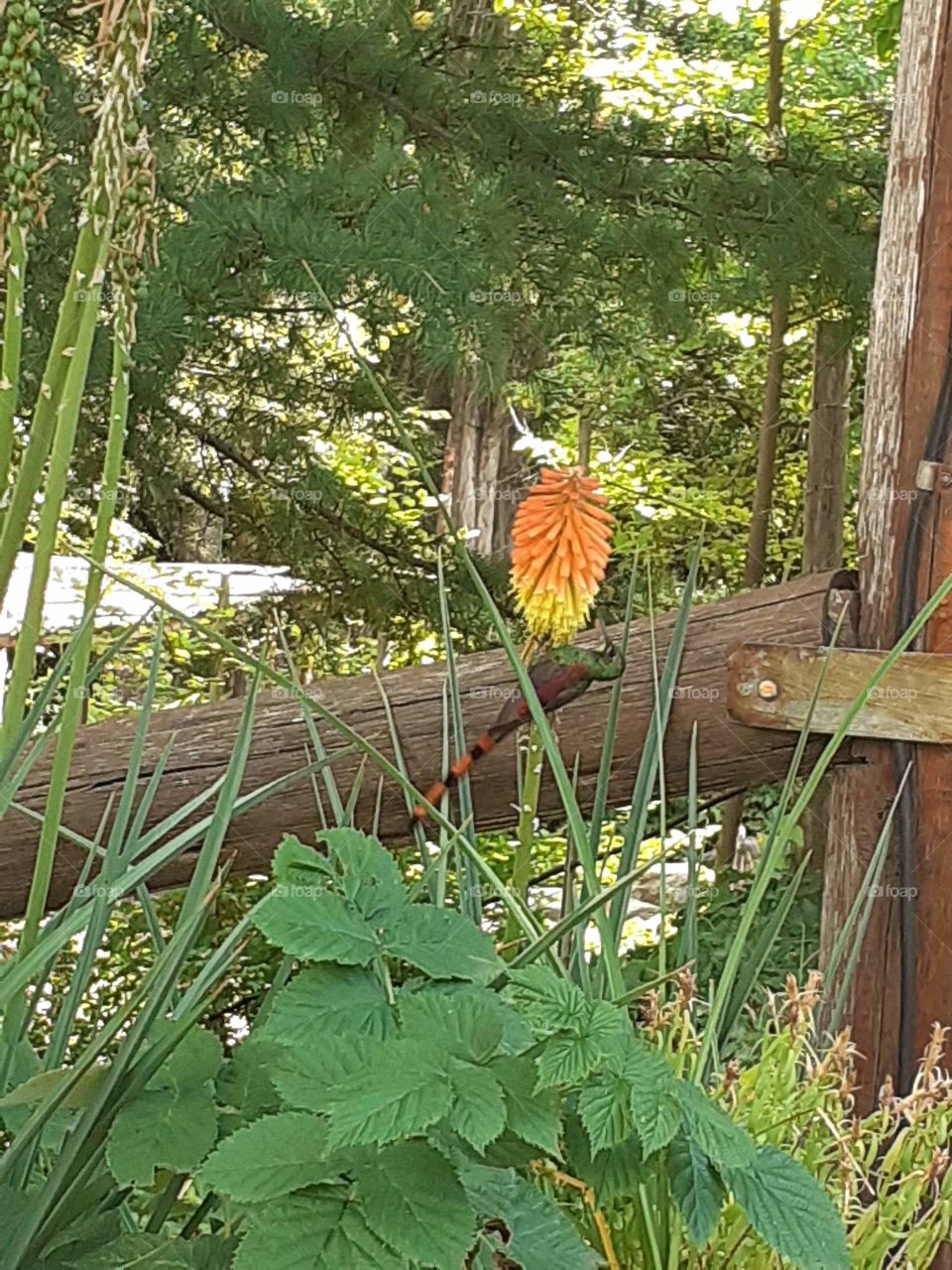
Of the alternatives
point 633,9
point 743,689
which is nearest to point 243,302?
point 743,689

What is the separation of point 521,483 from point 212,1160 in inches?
131

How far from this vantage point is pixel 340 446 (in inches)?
94.2

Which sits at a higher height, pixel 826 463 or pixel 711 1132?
pixel 826 463

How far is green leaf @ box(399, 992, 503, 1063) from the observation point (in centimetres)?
28

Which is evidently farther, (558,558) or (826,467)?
(826,467)

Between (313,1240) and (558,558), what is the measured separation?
14.2 inches

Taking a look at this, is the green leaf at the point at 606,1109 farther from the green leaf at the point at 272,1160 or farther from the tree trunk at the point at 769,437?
the tree trunk at the point at 769,437

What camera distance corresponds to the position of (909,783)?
1.00 metres

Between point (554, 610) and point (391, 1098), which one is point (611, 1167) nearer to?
point (391, 1098)

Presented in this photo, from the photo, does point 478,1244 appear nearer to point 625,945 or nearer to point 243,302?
point 243,302

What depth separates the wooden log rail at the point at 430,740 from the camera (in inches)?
41.3

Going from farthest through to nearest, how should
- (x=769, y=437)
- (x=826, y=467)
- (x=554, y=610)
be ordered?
1. (x=769, y=437)
2. (x=826, y=467)
3. (x=554, y=610)

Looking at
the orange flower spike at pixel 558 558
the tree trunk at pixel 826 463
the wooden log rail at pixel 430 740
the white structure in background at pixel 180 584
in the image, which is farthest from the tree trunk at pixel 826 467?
the orange flower spike at pixel 558 558

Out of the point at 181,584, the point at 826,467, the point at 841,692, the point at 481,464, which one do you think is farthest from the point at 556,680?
the point at 481,464
